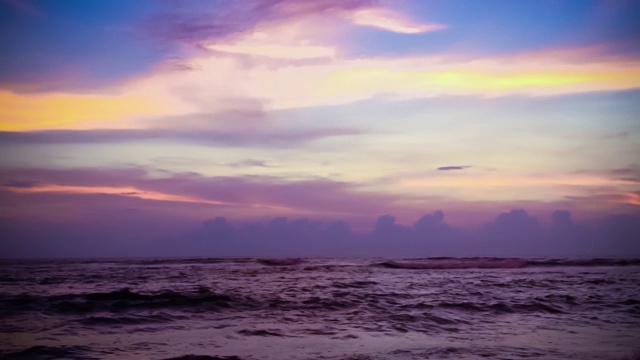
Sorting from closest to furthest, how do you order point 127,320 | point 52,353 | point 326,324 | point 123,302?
point 52,353
point 326,324
point 127,320
point 123,302

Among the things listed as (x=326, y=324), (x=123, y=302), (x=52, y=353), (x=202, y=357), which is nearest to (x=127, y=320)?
(x=123, y=302)

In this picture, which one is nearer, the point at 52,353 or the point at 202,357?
the point at 202,357

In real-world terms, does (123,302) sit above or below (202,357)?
below

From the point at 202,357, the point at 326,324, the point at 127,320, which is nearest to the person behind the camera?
the point at 202,357

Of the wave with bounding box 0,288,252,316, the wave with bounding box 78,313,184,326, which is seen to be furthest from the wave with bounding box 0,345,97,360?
the wave with bounding box 0,288,252,316

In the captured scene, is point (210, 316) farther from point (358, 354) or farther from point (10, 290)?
point (10, 290)

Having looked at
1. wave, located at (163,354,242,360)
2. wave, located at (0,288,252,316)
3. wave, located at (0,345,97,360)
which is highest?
wave, located at (163,354,242,360)

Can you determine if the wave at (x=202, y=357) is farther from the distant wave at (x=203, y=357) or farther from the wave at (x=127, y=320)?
the wave at (x=127, y=320)

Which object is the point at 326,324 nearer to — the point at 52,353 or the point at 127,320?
the point at 127,320

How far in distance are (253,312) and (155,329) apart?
119 inches

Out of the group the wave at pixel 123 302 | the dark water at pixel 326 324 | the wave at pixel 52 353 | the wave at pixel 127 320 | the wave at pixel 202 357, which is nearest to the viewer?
the wave at pixel 202 357

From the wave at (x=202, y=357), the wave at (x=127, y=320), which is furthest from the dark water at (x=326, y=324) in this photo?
the wave at (x=202, y=357)

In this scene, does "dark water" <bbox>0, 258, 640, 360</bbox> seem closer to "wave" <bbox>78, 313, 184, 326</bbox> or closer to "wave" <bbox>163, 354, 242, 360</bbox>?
"wave" <bbox>78, 313, 184, 326</bbox>

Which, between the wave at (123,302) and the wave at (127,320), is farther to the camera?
→ the wave at (123,302)
